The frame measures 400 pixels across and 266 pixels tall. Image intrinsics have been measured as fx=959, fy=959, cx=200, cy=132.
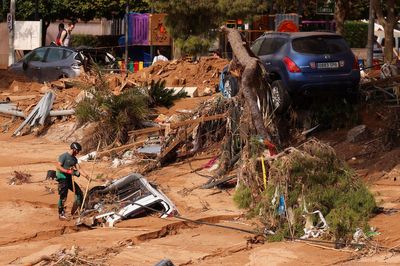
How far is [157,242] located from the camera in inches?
571

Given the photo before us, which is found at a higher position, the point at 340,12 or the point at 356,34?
the point at 340,12

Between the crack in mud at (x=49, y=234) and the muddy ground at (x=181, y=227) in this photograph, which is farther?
the crack in mud at (x=49, y=234)

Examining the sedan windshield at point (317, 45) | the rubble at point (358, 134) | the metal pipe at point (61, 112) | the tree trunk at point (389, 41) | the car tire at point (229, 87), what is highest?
the sedan windshield at point (317, 45)

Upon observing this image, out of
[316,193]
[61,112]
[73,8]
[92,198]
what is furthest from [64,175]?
[73,8]

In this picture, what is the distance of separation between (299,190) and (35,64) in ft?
61.8

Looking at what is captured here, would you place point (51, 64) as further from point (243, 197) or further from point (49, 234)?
point (49, 234)

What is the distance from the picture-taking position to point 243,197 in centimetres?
1636

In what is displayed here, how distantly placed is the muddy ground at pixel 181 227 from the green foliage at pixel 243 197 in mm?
241

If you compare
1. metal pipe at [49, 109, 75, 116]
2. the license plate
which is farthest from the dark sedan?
the license plate

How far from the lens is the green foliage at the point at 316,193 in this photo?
14430 mm

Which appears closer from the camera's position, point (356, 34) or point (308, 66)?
point (308, 66)

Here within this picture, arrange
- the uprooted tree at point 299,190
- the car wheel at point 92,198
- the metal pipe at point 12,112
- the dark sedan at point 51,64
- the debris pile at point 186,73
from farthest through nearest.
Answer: the dark sedan at point 51,64 < the debris pile at point 186,73 < the metal pipe at point 12,112 < the car wheel at point 92,198 < the uprooted tree at point 299,190

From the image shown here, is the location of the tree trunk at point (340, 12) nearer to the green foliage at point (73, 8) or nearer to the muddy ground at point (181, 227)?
the muddy ground at point (181, 227)

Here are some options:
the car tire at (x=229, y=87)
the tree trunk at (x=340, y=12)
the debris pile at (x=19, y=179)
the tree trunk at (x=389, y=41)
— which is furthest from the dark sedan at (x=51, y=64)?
the debris pile at (x=19, y=179)
